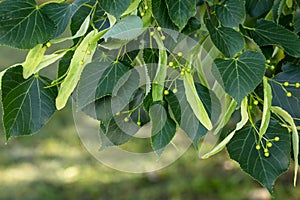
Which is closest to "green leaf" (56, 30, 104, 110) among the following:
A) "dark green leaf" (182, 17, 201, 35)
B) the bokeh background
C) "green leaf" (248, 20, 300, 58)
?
"dark green leaf" (182, 17, 201, 35)

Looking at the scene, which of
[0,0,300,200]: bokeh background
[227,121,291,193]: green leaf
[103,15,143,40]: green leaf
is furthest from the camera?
[0,0,300,200]: bokeh background

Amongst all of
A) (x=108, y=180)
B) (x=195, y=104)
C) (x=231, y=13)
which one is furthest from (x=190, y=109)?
(x=108, y=180)

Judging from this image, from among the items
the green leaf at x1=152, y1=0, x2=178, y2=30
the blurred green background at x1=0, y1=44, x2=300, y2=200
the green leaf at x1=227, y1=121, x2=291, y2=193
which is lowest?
the blurred green background at x1=0, y1=44, x2=300, y2=200

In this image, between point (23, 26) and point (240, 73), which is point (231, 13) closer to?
point (240, 73)

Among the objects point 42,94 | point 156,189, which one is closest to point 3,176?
point 156,189

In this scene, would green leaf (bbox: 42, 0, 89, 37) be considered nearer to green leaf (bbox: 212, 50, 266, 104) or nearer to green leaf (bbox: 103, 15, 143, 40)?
green leaf (bbox: 103, 15, 143, 40)

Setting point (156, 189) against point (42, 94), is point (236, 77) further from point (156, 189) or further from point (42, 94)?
point (156, 189)
